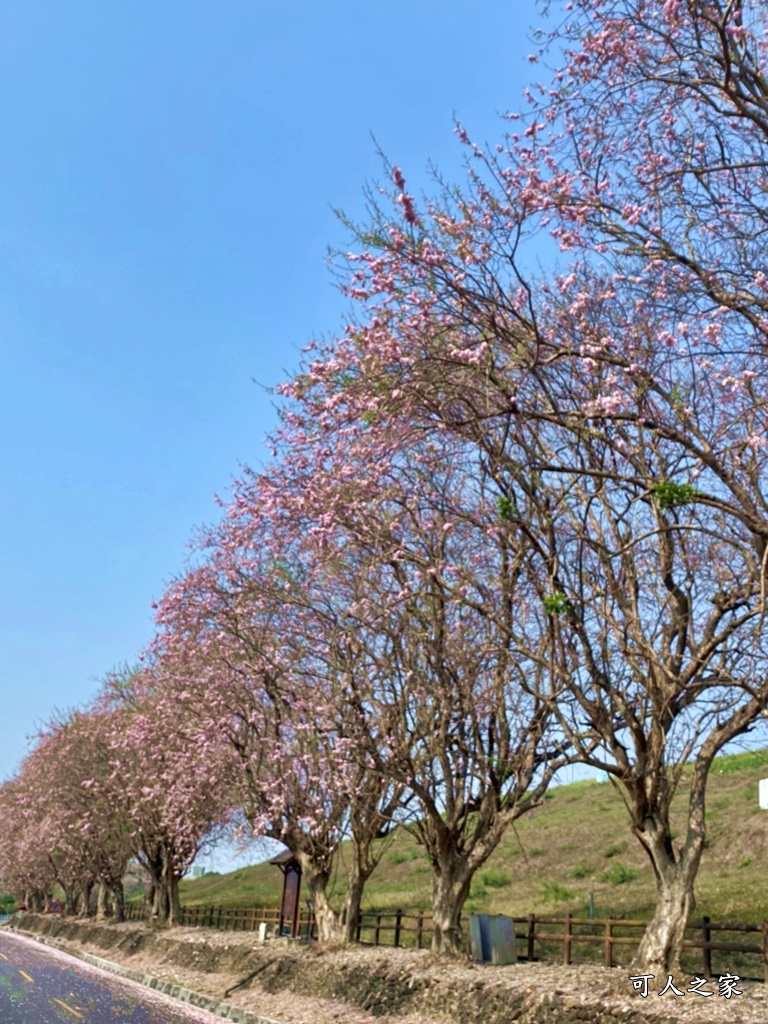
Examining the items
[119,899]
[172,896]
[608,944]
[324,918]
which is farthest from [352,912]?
[119,899]

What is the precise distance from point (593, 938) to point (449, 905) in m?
2.77

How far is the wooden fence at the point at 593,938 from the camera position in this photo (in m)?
13.2

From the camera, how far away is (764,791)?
8570 millimetres

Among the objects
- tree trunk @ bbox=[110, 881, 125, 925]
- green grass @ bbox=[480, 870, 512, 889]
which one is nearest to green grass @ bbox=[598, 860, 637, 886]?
green grass @ bbox=[480, 870, 512, 889]

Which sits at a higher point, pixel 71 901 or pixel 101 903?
pixel 101 903

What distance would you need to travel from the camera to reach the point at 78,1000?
55.7 feet

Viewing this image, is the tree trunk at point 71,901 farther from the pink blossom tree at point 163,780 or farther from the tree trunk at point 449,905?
the tree trunk at point 449,905

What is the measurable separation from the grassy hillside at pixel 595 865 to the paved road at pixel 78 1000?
5772mm

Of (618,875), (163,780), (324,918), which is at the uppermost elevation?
(163,780)

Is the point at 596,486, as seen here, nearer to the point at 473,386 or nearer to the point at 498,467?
the point at 498,467

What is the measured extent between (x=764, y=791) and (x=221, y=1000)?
14690 millimetres

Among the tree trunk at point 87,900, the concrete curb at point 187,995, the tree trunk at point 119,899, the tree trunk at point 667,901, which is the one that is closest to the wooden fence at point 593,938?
the tree trunk at point 667,901

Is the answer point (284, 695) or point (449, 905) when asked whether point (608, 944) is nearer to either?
point (449, 905)

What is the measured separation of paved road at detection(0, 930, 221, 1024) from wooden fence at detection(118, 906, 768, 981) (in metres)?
5.12
